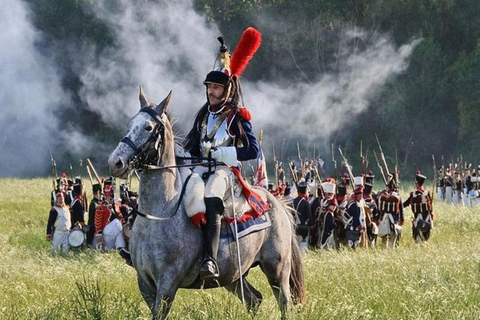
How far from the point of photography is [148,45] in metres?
35.1

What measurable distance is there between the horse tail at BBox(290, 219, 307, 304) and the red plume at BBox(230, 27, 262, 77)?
146 centimetres

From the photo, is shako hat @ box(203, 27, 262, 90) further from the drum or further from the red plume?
the drum

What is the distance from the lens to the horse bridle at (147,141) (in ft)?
22.7

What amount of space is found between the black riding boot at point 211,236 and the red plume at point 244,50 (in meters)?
1.21

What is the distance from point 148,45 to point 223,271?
28088 millimetres

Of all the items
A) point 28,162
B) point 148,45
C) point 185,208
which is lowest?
point 185,208

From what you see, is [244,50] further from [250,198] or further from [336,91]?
[336,91]

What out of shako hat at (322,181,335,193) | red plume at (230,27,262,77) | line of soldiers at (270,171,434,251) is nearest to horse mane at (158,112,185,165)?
red plume at (230,27,262,77)

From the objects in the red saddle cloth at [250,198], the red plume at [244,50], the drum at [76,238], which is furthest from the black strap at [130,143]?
the drum at [76,238]

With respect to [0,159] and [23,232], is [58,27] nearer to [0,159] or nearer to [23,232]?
[0,159]

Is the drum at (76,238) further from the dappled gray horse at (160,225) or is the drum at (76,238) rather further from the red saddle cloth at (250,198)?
the dappled gray horse at (160,225)

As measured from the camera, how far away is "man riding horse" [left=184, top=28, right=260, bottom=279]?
7637 millimetres

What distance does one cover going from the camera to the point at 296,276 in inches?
333

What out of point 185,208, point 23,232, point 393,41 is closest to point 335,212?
point 23,232
